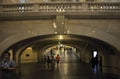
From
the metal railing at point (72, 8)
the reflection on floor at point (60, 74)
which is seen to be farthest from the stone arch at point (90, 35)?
the reflection on floor at point (60, 74)

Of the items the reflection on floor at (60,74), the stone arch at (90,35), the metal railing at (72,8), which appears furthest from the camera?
the reflection on floor at (60,74)

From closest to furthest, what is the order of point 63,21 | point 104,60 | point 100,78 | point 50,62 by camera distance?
1. point 63,21
2. point 100,78
3. point 104,60
4. point 50,62

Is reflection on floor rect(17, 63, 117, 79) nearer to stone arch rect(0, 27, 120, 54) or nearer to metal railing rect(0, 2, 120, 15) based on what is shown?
stone arch rect(0, 27, 120, 54)

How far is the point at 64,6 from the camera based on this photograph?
73.5 ft

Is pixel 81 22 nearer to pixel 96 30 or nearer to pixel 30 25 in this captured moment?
pixel 96 30

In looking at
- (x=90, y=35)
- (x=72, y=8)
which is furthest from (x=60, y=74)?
(x=72, y=8)

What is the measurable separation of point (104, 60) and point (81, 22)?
10.2 meters

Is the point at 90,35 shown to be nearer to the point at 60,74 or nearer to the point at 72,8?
the point at 72,8

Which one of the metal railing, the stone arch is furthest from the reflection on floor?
the metal railing

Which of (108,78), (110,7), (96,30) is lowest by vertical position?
(108,78)

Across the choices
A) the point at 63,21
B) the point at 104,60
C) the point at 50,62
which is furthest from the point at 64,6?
the point at 50,62

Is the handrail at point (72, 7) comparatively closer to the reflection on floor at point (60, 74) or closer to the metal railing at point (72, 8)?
the metal railing at point (72, 8)

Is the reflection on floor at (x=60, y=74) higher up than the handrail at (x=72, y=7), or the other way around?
the handrail at (x=72, y=7)

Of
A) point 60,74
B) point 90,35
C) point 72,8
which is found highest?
point 72,8
